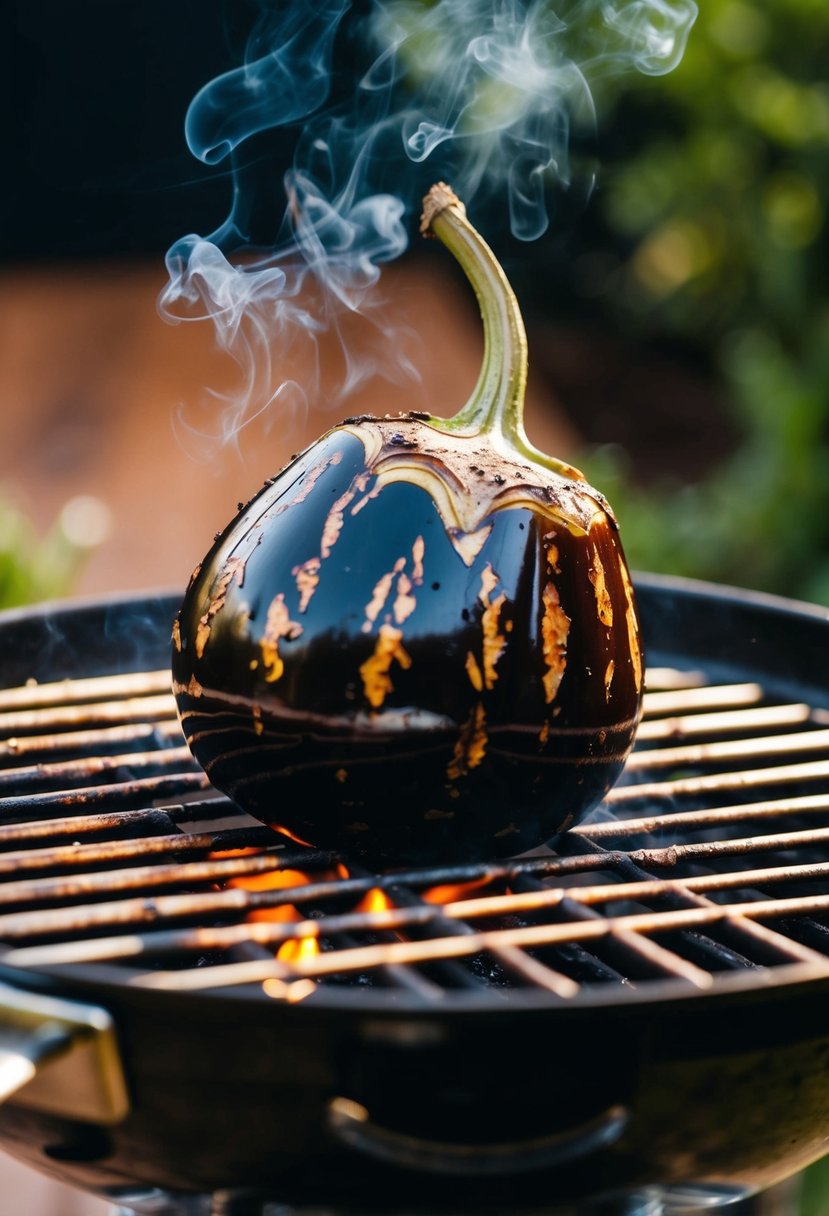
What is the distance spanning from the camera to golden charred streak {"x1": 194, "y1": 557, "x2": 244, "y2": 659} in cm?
163

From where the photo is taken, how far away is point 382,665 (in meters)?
1.53

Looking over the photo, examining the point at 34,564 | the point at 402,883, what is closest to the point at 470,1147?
the point at 402,883

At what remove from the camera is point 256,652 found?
5.20 ft

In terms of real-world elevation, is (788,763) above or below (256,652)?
below

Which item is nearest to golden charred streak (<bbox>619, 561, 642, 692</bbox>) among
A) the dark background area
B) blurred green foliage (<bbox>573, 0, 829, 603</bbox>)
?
blurred green foliage (<bbox>573, 0, 829, 603</bbox>)

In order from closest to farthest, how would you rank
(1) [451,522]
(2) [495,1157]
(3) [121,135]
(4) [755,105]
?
(2) [495,1157], (1) [451,522], (4) [755,105], (3) [121,135]

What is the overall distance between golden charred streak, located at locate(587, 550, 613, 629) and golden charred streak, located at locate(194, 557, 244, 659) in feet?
1.41

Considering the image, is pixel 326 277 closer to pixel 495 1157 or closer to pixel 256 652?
pixel 256 652

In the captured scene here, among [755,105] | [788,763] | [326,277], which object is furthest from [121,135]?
[788,763]

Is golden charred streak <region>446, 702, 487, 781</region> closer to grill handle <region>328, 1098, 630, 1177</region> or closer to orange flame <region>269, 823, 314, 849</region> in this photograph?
orange flame <region>269, 823, 314, 849</region>

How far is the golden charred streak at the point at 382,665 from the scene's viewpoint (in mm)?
1532

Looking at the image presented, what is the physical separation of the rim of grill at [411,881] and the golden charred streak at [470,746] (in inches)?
4.5

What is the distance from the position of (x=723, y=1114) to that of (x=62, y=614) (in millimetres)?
1522

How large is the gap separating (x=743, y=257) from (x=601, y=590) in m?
6.75
